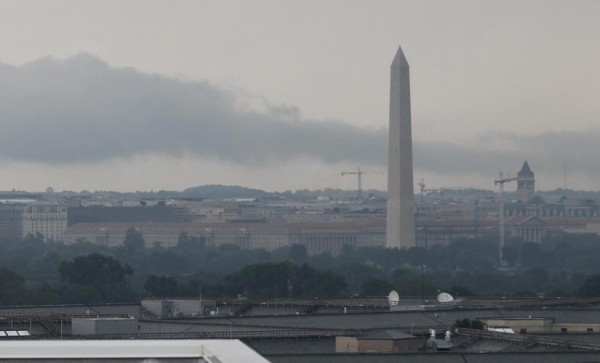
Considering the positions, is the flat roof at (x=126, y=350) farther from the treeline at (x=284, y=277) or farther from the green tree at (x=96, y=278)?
the green tree at (x=96, y=278)

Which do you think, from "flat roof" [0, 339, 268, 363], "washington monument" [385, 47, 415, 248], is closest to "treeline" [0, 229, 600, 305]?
"washington monument" [385, 47, 415, 248]

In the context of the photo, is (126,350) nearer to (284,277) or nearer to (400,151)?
(284,277)

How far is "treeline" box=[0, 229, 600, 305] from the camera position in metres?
116

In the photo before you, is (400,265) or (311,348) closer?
(311,348)

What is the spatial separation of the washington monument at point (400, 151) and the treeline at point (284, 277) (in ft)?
11.4

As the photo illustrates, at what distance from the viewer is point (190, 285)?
120m

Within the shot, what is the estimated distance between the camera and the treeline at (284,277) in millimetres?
115938

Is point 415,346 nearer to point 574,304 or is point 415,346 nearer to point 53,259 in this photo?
point 574,304

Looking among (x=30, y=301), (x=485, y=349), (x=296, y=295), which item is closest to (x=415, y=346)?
(x=485, y=349)

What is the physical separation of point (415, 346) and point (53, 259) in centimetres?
12771

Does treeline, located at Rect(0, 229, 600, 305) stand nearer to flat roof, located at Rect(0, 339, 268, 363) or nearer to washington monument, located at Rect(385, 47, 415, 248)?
washington monument, located at Rect(385, 47, 415, 248)

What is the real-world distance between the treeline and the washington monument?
11.4ft

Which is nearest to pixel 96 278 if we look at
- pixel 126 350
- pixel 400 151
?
pixel 400 151

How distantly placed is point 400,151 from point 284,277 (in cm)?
5646
